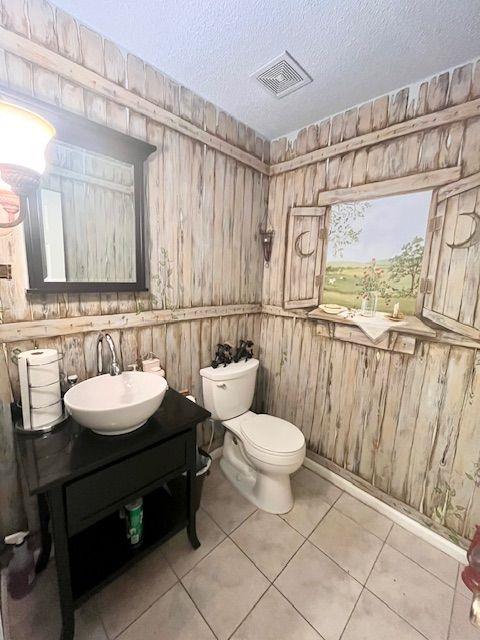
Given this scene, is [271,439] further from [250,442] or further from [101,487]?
[101,487]

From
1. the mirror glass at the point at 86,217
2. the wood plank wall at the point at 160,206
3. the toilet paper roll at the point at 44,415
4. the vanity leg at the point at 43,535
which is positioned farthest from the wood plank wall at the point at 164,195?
the vanity leg at the point at 43,535

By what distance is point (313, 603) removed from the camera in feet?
3.88

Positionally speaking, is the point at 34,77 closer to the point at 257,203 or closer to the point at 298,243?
the point at 257,203

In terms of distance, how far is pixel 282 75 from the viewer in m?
1.39

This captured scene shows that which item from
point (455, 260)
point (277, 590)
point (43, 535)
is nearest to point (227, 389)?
point (277, 590)

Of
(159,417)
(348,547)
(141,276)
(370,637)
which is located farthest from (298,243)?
(370,637)

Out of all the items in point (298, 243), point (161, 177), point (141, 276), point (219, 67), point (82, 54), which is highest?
point (219, 67)

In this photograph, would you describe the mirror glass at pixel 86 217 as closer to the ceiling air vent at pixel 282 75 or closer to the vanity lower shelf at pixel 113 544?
the ceiling air vent at pixel 282 75

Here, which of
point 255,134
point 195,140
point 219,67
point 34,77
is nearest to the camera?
point 34,77

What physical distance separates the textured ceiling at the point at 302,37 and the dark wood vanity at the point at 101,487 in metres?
1.72

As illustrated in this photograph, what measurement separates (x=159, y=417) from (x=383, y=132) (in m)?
1.94

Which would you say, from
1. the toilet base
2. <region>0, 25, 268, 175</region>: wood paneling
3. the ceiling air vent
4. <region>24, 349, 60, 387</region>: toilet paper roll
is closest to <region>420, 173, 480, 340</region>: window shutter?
the ceiling air vent

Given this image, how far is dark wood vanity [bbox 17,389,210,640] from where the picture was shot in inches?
35.8

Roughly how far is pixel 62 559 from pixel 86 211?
1390 millimetres
